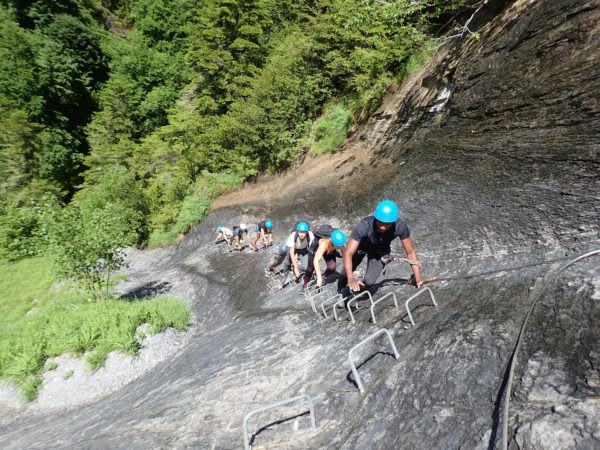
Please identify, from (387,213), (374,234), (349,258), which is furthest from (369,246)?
(387,213)

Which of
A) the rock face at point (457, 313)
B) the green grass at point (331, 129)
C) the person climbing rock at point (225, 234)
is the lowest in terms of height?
the rock face at point (457, 313)

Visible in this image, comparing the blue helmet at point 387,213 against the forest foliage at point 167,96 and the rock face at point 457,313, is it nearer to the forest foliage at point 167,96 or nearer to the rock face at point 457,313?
the rock face at point 457,313

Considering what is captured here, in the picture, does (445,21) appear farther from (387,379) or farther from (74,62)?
(74,62)

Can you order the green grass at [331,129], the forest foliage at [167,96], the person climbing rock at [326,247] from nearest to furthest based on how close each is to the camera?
the person climbing rock at [326,247], the forest foliage at [167,96], the green grass at [331,129]

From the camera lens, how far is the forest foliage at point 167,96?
11.9 m

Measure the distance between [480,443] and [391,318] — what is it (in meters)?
2.26

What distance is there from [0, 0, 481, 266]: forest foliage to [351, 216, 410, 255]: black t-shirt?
7713mm

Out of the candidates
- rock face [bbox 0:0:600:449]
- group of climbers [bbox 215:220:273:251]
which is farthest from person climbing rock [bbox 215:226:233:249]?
rock face [bbox 0:0:600:449]

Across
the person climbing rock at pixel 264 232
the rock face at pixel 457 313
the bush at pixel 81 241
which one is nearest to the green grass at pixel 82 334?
the rock face at pixel 457 313

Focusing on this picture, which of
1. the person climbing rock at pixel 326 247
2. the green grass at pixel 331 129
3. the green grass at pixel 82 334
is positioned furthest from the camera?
the green grass at pixel 331 129

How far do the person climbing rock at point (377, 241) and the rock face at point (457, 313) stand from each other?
1.87 feet

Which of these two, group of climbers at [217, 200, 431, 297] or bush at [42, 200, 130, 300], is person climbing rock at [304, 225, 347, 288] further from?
bush at [42, 200, 130, 300]

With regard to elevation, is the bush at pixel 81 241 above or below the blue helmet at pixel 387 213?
above

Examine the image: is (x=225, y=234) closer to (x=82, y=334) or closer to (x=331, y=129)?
(x=331, y=129)
